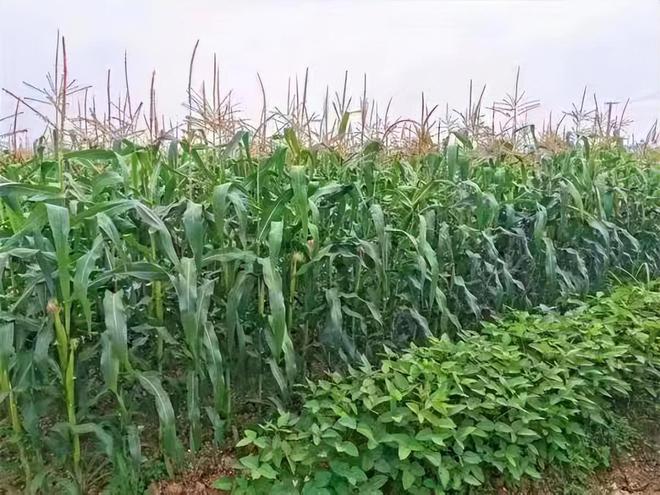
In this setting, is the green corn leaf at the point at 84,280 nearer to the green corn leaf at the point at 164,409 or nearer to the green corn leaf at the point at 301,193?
the green corn leaf at the point at 164,409

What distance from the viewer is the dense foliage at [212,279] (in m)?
1.43

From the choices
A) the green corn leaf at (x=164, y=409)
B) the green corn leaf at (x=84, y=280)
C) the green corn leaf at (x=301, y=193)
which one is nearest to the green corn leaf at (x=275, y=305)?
the green corn leaf at (x=301, y=193)

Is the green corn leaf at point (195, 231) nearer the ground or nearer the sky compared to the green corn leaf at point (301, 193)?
nearer the ground

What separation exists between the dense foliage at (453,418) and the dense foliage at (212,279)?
0.17 metres

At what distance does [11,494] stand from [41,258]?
2.19 ft

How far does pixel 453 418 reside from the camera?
157 centimetres

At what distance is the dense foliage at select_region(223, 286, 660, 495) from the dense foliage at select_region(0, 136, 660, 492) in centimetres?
17

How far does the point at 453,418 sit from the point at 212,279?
781mm

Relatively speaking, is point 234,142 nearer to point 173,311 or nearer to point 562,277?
point 173,311

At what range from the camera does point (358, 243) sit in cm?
186

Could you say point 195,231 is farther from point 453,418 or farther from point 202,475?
point 453,418

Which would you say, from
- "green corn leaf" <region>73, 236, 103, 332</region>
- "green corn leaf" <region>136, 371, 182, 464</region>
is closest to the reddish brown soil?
"green corn leaf" <region>136, 371, 182, 464</region>

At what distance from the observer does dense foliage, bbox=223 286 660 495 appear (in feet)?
4.70

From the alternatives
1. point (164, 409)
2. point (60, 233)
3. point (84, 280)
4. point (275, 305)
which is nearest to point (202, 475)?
point (164, 409)
